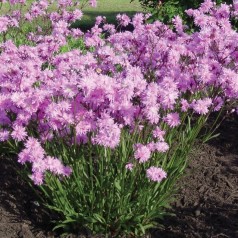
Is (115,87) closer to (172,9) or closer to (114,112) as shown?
(114,112)

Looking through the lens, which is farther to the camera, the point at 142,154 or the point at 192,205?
the point at 192,205

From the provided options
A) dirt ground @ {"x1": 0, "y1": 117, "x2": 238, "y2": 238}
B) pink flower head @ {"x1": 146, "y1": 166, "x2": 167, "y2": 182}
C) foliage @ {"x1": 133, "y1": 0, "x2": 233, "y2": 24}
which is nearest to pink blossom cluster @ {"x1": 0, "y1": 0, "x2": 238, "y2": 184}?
pink flower head @ {"x1": 146, "y1": 166, "x2": 167, "y2": 182}

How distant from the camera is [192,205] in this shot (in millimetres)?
3650

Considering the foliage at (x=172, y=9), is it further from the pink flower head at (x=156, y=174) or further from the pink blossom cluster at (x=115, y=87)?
the pink flower head at (x=156, y=174)

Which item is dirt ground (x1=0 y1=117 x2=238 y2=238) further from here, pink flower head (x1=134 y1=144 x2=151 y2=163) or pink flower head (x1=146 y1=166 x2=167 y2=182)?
pink flower head (x1=134 y1=144 x2=151 y2=163)

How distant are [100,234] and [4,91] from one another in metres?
1.21

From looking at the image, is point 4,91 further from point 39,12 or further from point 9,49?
point 39,12

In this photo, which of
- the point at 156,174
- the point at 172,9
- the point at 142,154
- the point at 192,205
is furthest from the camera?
the point at 172,9

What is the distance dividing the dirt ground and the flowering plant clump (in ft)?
0.58

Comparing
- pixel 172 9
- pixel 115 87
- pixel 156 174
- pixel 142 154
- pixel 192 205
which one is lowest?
pixel 192 205

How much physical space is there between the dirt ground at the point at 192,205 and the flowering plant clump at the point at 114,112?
0.18 metres

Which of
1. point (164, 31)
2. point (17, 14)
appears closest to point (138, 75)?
point (164, 31)

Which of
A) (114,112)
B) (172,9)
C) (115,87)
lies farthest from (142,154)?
(172,9)

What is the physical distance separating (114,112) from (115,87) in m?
0.23
